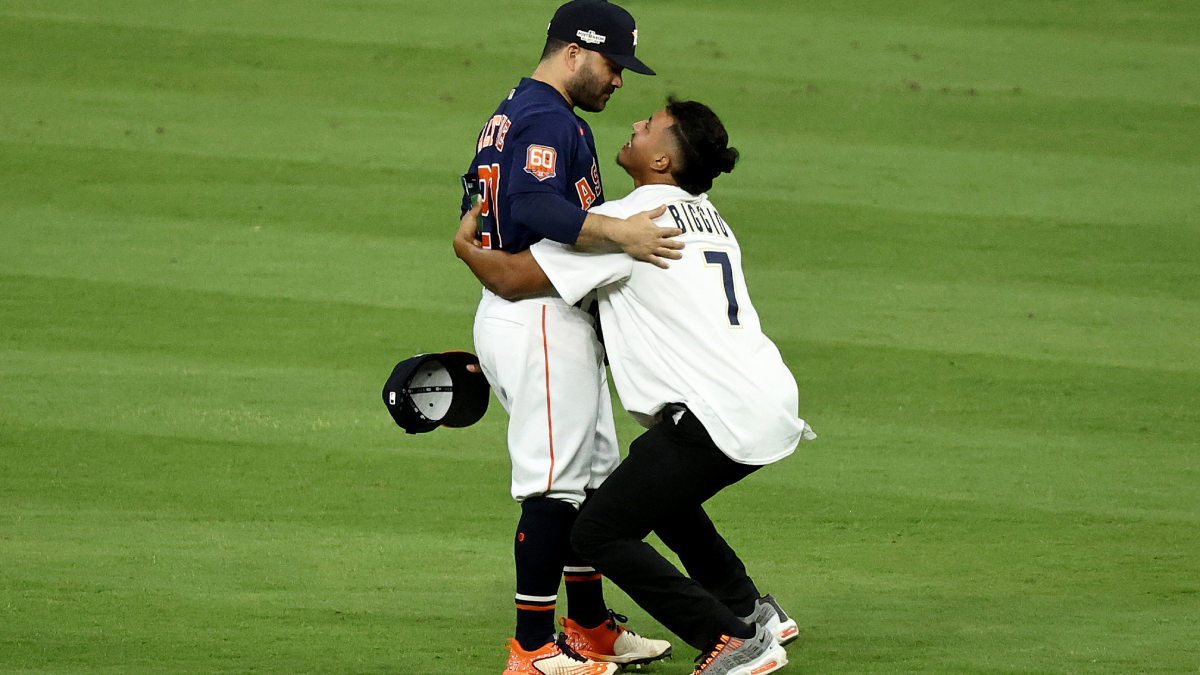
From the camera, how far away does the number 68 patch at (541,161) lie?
3.44 meters

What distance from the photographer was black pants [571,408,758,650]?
3371 mm

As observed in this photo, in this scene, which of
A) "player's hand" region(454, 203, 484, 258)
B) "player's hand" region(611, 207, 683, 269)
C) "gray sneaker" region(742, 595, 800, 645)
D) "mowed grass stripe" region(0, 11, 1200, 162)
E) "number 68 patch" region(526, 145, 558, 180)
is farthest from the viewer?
"mowed grass stripe" region(0, 11, 1200, 162)

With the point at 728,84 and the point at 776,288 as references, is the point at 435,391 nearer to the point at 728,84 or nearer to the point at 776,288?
the point at 776,288

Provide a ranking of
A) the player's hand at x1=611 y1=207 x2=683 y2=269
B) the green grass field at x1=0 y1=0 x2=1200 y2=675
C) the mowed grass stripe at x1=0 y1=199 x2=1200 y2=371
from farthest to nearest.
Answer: the mowed grass stripe at x1=0 y1=199 x2=1200 y2=371 < the green grass field at x1=0 y1=0 x2=1200 y2=675 < the player's hand at x1=611 y1=207 x2=683 y2=269

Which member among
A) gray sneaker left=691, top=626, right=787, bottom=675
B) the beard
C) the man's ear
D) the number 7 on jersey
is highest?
the man's ear

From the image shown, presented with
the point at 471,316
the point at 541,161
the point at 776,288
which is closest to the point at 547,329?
the point at 541,161

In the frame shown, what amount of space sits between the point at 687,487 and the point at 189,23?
261 inches

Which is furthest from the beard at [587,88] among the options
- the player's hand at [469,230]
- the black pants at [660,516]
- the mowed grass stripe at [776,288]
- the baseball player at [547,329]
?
the mowed grass stripe at [776,288]

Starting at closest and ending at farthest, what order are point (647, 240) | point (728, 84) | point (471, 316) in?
1. point (647, 240)
2. point (471, 316)
3. point (728, 84)

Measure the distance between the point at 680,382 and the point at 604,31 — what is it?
102cm

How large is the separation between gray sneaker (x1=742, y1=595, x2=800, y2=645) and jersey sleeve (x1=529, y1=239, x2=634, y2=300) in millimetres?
1038

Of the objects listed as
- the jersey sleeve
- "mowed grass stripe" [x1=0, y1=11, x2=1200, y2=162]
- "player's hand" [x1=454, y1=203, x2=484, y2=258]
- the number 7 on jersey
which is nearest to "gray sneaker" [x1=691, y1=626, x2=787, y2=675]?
the number 7 on jersey

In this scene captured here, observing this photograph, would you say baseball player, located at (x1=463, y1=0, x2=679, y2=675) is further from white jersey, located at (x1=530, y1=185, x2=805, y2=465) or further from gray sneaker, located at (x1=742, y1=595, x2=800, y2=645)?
gray sneaker, located at (x1=742, y1=595, x2=800, y2=645)

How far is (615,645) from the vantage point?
149 inches
